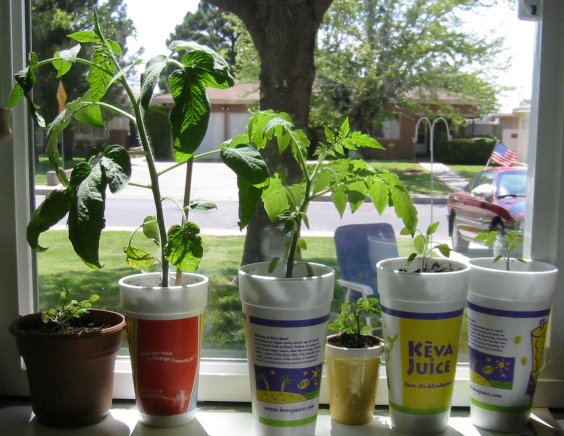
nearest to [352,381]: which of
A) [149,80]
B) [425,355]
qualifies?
[425,355]

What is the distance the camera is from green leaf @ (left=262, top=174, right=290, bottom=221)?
1.32 meters

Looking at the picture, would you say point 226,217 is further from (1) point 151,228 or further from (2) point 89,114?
(2) point 89,114

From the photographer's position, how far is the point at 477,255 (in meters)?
1.57

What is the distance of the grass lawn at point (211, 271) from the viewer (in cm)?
158

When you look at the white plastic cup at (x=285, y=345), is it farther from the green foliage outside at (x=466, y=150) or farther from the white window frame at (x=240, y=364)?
the green foliage outside at (x=466, y=150)

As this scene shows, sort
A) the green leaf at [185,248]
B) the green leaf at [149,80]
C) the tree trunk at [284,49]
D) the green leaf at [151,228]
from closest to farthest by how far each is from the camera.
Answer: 1. the green leaf at [149,80]
2. the green leaf at [185,248]
3. the green leaf at [151,228]
4. the tree trunk at [284,49]

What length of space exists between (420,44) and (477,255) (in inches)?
19.6

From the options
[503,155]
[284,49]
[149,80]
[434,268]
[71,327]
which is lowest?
[71,327]

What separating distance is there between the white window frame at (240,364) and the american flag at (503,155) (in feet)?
0.18

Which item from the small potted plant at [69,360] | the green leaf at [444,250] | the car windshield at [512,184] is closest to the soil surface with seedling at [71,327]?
the small potted plant at [69,360]

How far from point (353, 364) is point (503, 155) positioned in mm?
591

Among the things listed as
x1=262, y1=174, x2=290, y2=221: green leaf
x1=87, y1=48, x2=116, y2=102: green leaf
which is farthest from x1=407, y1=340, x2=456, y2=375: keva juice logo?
x1=87, y1=48, x2=116, y2=102: green leaf

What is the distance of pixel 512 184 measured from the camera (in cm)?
154

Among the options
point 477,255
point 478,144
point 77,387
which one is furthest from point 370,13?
point 77,387
